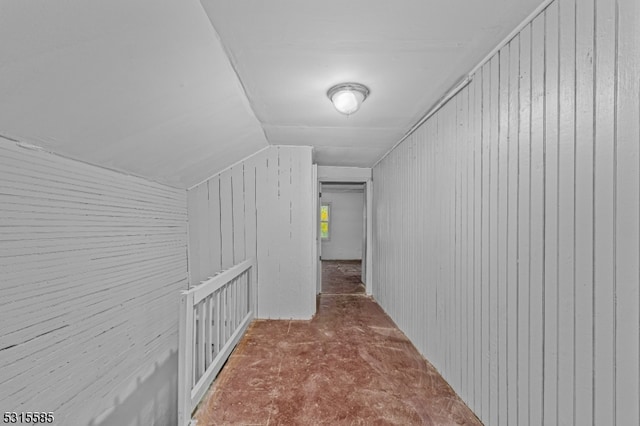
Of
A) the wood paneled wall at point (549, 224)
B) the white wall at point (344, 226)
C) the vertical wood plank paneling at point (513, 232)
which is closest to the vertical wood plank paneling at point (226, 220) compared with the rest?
the wood paneled wall at point (549, 224)

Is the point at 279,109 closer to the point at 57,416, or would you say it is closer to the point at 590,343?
the point at 590,343

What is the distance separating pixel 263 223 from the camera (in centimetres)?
363

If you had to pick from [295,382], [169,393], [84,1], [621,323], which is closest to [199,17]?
[84,1]

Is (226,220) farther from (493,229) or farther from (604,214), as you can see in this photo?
(604,214)

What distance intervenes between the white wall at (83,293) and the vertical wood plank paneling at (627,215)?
2453mm

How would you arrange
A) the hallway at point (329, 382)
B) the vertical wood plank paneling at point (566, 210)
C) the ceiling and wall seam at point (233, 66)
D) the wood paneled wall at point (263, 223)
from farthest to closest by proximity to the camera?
the wood paneled wall at point (263, 223), the hallway at point (329, 382), the ceiling and wall seam at point (233, 66), the vertical wood plank paneling at point (566, 210)

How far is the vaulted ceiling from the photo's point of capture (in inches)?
42.5

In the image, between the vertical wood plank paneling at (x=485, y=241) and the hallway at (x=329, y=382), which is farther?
the hallway at (x=329, y=382)

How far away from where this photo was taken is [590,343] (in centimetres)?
104

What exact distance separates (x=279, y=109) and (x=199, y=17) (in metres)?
1.18

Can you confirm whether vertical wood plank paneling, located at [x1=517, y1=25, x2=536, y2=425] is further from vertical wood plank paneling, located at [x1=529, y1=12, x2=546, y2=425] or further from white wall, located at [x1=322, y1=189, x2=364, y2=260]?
white wall, located at [x1=322, y1=189, x2=364, y2=260]

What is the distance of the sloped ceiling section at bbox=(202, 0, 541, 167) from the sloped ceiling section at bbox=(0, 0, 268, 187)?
16 cm

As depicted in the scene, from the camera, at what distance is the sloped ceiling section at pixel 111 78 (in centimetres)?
101

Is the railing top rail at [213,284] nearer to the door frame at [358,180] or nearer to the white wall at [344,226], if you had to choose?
the door frame at [358,180]
